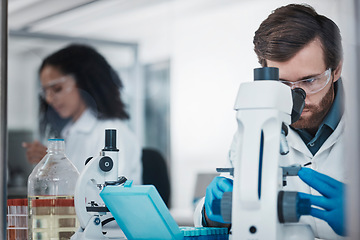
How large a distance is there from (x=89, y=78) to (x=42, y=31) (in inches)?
49.1

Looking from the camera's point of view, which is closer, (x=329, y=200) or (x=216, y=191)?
(x=329, y=200)

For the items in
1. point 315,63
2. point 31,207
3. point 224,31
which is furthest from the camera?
point 224,31

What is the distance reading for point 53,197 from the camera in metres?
1.54

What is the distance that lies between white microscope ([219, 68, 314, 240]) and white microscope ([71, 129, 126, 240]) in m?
0.37

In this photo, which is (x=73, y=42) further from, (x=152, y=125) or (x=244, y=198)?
(x=244, y=198)

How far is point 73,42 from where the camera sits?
14.5ft

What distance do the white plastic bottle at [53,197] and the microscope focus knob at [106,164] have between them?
22cm

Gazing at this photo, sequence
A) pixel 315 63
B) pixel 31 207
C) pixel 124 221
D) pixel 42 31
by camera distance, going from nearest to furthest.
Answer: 1. pixel 124 221
2. pixel 31 207
3. pixel 315 63
4. pixel 42 31

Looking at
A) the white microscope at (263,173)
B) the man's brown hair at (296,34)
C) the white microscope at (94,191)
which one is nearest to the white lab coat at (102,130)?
the man's brown hair at (296,34)

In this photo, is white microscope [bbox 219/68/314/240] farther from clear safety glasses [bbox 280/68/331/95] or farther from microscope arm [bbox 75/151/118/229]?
clear safety glasses [bbox 280/68/331/95]

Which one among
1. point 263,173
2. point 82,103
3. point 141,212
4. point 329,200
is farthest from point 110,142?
point 82,103

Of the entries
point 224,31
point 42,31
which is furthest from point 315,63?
point 42,31

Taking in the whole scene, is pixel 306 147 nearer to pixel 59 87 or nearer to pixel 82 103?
pixel 82 103

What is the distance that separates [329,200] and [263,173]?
18 cm
